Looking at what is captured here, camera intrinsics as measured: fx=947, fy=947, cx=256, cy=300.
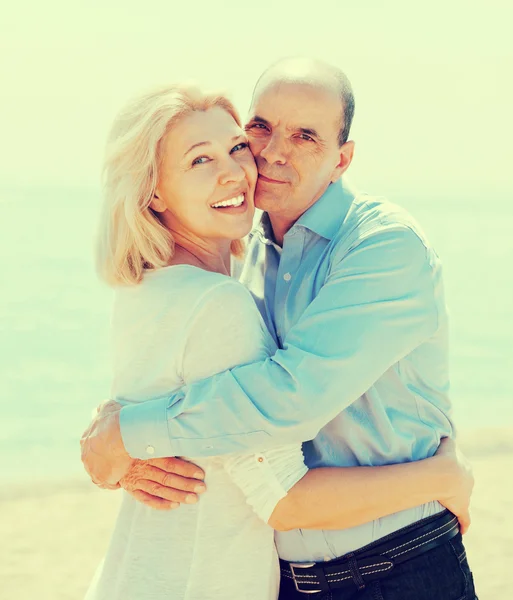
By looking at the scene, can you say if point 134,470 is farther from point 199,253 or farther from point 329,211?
point 329,211

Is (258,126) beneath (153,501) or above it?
above

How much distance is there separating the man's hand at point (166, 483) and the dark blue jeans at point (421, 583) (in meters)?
0.43

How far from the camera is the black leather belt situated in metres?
2.62

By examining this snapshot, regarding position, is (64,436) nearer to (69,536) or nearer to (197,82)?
(69,536)

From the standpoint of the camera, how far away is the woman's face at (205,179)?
9.04 ft

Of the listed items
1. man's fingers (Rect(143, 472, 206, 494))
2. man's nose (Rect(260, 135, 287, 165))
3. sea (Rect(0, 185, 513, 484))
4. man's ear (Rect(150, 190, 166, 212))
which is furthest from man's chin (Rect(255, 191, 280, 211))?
sea (Rect(0, 185, 513, 484))

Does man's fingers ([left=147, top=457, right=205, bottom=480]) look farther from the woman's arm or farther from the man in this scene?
the woman's arm

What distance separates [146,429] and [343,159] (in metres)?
1.19

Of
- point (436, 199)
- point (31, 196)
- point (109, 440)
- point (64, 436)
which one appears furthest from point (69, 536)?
point (436, 199)

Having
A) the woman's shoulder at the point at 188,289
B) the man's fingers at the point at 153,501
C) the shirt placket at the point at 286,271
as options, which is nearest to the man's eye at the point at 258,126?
the shirt placket at the point at 286,271

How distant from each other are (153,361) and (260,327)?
0.31 meters

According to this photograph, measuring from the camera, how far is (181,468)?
2564 millimetres

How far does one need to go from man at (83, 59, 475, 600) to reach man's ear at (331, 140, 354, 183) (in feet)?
0.05

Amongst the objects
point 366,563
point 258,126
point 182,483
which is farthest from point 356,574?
point 258,126
